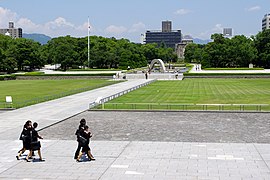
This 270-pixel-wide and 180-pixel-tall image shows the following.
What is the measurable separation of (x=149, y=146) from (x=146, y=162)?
233cm

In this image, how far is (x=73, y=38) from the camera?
110m

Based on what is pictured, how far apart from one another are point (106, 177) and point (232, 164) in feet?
13.4

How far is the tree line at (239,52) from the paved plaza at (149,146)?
68.8 m

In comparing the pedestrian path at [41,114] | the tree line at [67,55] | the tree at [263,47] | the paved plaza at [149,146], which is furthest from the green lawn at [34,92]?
the tree at [263,47]

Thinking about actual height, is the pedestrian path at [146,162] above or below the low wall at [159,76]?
below

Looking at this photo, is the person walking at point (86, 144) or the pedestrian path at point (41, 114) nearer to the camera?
the person walking at point (86, 144)

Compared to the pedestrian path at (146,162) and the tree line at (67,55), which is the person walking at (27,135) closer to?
the pedestrian path at (146,162)

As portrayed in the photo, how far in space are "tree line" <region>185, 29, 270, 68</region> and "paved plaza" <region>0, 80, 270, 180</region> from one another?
6880 cm

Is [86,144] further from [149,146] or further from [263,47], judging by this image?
[263,47]

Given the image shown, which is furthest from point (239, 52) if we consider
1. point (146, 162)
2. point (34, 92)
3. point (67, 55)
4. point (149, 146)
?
point (146, 162)

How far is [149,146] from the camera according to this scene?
48.0ft

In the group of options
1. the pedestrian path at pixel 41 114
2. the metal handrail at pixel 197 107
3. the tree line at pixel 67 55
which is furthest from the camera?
the tree line at pixel 67 55

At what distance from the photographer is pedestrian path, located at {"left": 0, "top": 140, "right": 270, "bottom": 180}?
11.0 m

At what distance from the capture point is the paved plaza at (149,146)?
11242mm
